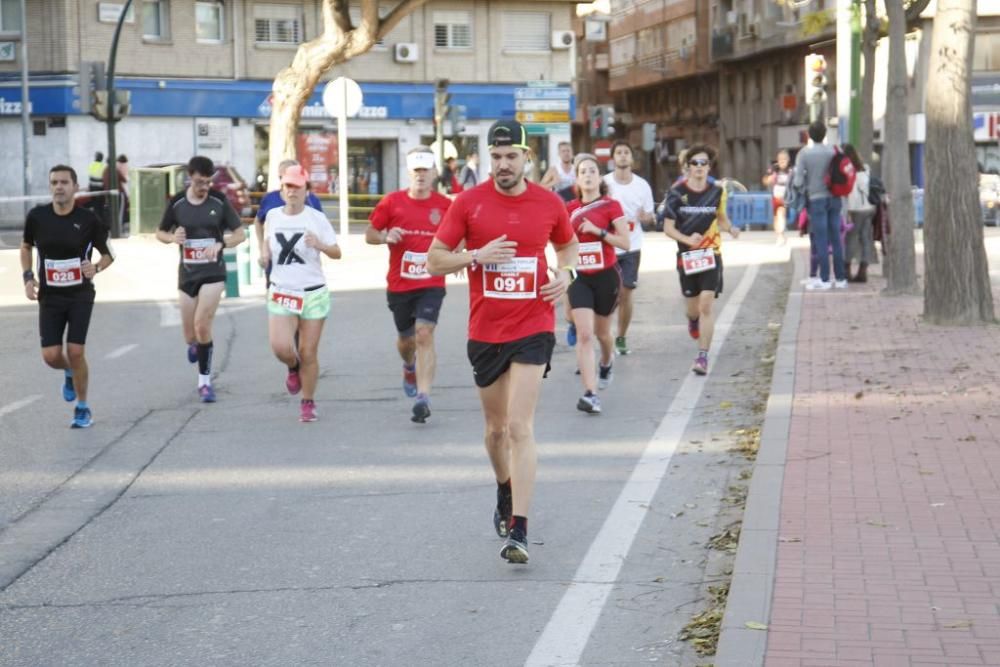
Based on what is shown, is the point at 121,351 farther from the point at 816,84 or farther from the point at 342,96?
the point at 816,84

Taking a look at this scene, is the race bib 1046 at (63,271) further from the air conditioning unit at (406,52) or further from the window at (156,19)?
the air conditioning unit at (406,52)

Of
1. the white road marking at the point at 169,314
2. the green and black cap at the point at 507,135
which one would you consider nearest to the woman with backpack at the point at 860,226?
the white road marking at the point at 169,314

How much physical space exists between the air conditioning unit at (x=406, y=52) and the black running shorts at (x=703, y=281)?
142ft

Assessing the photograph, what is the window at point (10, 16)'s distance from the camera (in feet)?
170

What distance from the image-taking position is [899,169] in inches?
764

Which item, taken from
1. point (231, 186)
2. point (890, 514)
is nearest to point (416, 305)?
point (890, 514)

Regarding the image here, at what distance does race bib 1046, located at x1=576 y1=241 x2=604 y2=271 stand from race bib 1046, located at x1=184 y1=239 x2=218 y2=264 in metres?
2.59

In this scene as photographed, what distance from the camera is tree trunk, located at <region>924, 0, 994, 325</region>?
52.9ft

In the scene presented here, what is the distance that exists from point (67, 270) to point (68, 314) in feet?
0.97

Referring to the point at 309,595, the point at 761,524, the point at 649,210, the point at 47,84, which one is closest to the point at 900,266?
the point at 649,210

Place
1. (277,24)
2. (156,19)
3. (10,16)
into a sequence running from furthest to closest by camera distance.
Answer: (277,24), (156,19), (10,16)

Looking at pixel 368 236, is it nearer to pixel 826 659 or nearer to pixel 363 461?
pixel 363 461

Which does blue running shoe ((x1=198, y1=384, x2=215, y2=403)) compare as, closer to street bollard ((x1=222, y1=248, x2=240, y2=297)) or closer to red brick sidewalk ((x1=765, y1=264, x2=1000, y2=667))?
red brick sidewalk ((x1=765, y1=264, x2=1000, y2=667))

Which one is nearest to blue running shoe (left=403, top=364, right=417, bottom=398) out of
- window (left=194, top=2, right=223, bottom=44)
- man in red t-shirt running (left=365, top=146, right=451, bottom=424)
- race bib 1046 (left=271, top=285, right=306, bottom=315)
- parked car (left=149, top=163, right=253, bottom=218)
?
man in red t-shirt running (left=365, top=146, right=451, bottom=424)
